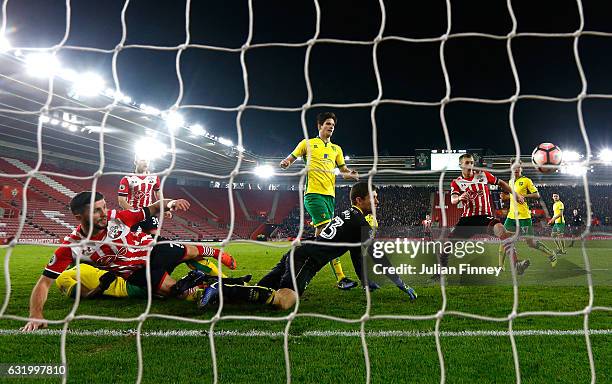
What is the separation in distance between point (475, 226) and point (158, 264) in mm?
4292

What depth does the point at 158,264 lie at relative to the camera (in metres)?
4.36

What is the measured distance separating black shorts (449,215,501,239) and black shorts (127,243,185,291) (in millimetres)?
3909

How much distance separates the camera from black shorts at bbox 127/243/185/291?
4.35 metres

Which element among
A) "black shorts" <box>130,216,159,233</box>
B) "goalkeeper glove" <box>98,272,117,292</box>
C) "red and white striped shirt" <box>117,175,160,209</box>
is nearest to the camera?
"goalkeeper glove" <box>98,272,117,292</box>

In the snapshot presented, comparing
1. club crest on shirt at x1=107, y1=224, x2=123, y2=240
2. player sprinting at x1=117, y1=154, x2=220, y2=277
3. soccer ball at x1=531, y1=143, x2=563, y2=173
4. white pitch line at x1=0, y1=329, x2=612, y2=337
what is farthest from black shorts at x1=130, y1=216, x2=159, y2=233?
soccer ball at x1=531, y1=143, x2=563, y2=173

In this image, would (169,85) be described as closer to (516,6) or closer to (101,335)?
(516,6)

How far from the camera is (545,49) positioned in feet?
74.1

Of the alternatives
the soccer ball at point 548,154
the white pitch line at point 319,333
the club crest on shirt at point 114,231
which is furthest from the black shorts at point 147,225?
the soccer ball at point 548,154

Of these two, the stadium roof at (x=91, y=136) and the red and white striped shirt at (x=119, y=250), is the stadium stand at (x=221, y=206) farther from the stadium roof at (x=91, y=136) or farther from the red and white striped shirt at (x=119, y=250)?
the red and white striped shirt at (x=119, y=250)

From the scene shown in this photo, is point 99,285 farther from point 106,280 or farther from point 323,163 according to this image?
point 323,163

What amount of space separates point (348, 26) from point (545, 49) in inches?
475

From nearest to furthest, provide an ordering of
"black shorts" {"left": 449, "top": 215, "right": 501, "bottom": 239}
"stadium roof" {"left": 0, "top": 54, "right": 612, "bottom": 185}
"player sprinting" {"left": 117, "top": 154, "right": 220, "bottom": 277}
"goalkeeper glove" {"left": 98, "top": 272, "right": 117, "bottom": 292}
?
"goalkeeper glove" {"left": 98, "top": 272, "right": 117, "bottom": 292}, "black shorts" {"left": 449, "top": 215, "right": 501, "bottom": 239}, "player sprinting" {"left": 117, "top": 154, "right": 220, "bottom": 277}, "stadium roof" {"left": 0, "top": 54, "right": 612, "bottom": 185}

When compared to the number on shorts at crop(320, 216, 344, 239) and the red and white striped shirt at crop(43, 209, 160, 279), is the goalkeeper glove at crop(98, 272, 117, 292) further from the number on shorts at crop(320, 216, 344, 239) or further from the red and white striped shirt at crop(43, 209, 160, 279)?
the number on shorts at crop(320, 216, 344, 239)

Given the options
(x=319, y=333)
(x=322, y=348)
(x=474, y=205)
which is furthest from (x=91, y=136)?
(x=322, y=348)
